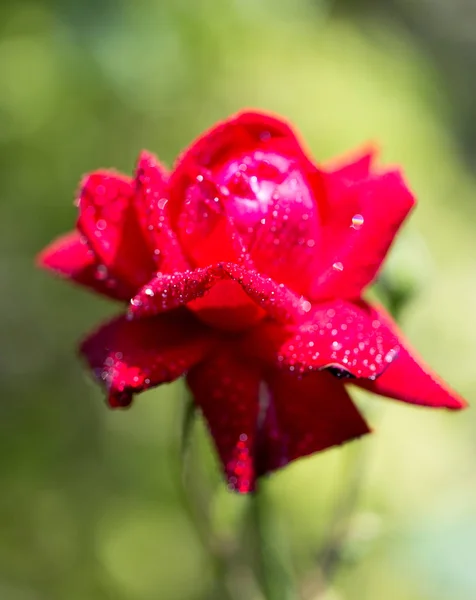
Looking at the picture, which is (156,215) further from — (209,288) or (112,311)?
(112,311)

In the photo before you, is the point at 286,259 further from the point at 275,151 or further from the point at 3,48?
the point at 3,48

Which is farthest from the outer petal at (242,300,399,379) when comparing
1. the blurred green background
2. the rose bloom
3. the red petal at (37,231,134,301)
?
the blurred green background

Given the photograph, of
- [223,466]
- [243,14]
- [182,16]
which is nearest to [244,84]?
[243,14]

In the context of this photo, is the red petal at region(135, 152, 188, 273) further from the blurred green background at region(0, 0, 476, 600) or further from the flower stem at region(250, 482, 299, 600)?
the blurred green background at region(0, 0, 476, 600)

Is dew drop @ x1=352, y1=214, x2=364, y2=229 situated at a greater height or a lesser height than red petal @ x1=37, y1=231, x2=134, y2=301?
greater

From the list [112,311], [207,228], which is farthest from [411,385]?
[112,311]
